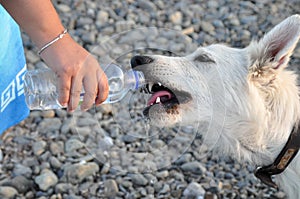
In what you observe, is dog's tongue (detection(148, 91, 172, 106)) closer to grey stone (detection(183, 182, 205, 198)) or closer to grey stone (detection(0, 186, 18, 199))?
grey stone (detection(183, 182, 205, 198))

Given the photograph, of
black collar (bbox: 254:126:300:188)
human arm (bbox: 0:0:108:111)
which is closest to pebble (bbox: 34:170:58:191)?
black collar (bbox: 254:126:300:188)

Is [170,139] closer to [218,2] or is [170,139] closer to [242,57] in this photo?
[242,57]

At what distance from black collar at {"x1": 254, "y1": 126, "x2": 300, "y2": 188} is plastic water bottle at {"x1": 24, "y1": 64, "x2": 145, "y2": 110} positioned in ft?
2.65

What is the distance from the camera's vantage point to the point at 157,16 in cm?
636

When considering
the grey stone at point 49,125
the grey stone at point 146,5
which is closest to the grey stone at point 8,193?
the grey stone at point 49,125

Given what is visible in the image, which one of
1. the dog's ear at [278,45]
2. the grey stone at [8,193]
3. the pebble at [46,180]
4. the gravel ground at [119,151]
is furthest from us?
the pebble at [46,180]

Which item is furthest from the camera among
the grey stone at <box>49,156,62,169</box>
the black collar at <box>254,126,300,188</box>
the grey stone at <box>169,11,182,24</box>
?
Answer: the grey stone at <box>169,11,182,24</box>

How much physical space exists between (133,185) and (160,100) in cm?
126

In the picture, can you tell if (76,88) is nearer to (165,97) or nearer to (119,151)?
(165,97)

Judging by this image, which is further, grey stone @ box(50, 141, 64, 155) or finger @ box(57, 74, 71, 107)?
grey stone @ box(50, 141, 64, 155)

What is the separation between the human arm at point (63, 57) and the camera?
2.18 metres

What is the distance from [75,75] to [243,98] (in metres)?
1.22

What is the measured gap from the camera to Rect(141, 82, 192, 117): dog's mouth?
3.05 meters

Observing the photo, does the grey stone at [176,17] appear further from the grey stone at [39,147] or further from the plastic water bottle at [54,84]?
the plastic water bottle at [54,84]
